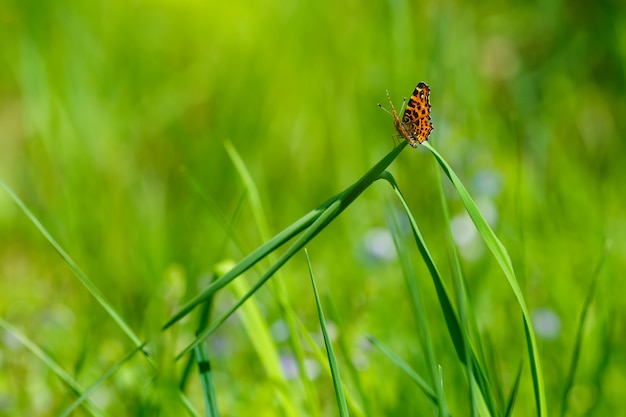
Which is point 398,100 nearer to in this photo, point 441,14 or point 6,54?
point 441,14

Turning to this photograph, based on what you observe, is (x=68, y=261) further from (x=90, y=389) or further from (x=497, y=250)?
(x=497, y=250)

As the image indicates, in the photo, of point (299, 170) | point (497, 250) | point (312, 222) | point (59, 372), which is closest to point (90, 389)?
point (59, 372)

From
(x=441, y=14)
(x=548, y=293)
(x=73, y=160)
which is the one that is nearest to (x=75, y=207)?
(x=73, y=160)

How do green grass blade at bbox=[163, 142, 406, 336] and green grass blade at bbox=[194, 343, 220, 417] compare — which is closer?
green grass blade at bbox=[163, 142, 406, 336]

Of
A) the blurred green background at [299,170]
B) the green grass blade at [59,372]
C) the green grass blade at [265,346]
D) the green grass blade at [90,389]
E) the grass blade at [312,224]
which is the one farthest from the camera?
the blurred green background at [299,170]

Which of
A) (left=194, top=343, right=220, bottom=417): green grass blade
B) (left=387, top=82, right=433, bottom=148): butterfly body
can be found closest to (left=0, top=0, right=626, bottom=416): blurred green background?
(left=194, top=343, right=220, bottom=417): green grass blade

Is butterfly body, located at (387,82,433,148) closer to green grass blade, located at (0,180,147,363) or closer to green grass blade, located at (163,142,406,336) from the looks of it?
green grass blade, located at (163,142,406,336)

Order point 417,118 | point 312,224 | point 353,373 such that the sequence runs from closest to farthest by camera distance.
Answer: point 312,224, point 417,118, point 353,373

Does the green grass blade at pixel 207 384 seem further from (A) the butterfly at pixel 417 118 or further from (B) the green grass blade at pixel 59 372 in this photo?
(A) the butterfly at pixel 417 118

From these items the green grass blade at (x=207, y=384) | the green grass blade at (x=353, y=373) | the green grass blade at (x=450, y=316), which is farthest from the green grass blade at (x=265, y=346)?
the green grass blade at (x=450, y=316)
